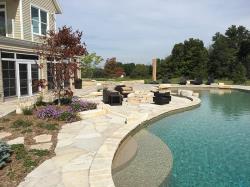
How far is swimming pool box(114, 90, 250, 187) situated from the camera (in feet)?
20.1

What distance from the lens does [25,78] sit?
16.8 meters

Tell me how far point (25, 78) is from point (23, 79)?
0.73 feet

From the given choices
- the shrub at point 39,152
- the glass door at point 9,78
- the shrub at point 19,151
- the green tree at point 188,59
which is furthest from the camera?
the green tree at point 188,59

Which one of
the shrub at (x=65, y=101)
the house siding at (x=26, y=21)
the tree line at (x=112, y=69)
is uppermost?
the house siding at (x=26, y=21)

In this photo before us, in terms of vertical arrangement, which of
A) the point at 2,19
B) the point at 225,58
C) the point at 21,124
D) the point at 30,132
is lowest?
the point at 30,132

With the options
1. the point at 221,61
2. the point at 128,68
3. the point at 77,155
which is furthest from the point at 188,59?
the point at 77,155

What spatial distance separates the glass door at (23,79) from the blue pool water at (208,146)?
955cm

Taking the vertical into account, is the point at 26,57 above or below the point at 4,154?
above

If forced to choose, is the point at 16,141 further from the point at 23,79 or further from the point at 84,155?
the point at 23,79

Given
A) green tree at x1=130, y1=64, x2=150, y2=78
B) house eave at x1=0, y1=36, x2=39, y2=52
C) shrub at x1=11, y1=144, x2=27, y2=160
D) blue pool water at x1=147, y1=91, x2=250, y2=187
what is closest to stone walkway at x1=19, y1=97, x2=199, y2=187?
shrub at x1=11, y1=144, x2=27, y2=160

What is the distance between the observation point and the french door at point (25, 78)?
52.6 feet

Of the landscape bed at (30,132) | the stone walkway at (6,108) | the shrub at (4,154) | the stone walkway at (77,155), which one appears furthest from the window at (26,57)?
the shrub at (4,154)

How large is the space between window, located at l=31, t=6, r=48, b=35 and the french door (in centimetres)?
322

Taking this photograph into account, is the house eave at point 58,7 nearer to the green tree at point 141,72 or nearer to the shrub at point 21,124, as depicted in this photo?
the shrub at point 21,124
